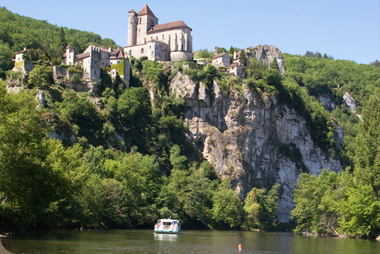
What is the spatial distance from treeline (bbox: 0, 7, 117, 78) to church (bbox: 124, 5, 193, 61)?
42.7 ft

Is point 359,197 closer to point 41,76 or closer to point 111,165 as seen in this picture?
point 111,165

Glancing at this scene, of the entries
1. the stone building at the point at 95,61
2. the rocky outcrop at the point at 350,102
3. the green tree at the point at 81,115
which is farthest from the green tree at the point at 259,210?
the rocky outcrop at the point at 350,102

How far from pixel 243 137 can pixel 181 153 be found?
1482 centimetres

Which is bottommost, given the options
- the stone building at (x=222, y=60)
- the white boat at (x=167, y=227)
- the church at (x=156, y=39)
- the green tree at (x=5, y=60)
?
the white boat at (x=167, y=227)

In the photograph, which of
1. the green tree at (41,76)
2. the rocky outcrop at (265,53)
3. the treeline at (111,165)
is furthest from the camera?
the rocky outcrop at (265,53)

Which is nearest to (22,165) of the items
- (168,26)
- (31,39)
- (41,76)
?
(41,76)

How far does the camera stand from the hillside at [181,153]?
44.9 meters

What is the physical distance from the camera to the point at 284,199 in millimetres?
119875

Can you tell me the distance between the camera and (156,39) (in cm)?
12900

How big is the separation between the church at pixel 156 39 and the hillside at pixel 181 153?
559 cm

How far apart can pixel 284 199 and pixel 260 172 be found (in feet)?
25.6

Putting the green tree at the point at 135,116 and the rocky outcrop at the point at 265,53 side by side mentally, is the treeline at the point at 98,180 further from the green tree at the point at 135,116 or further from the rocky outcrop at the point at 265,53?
the rocky outcrop at the point at 265,53

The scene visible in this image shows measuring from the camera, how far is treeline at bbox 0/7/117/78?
104m

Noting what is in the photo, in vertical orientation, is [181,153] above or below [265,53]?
below
